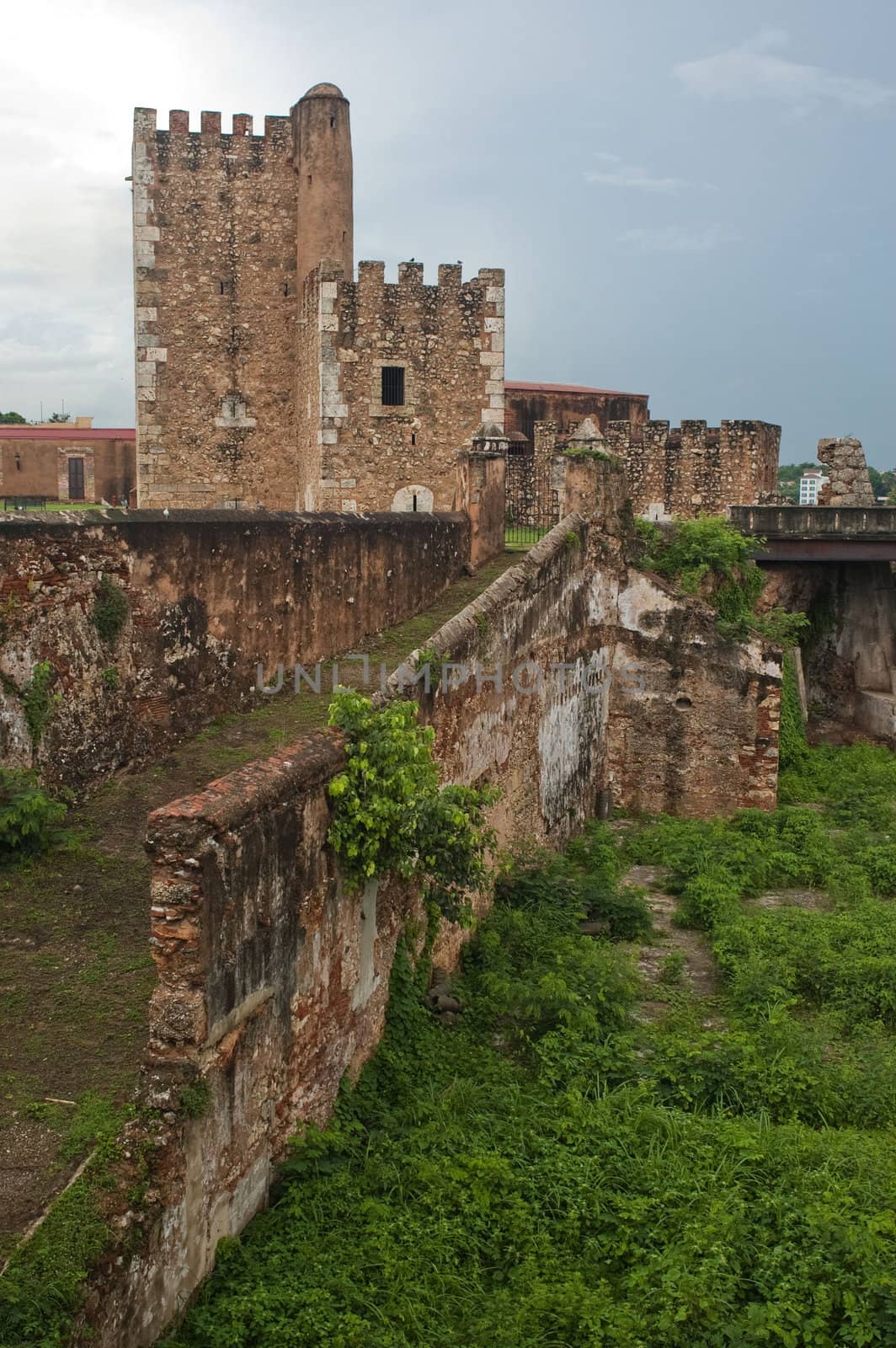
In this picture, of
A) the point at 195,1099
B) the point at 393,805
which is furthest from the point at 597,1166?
the point at 195,1099

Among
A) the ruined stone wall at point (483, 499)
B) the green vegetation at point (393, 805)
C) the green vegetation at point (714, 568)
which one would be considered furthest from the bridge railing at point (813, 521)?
the green vegetation at point (393, 805)

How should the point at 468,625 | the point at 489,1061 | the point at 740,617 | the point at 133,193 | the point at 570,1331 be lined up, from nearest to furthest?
the point at 570,1331 < the point at 489,1061 < the point at 468,625 < the point at 740,617 < the point at 133,193

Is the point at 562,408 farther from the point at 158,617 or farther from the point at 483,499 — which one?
the point at 158,617

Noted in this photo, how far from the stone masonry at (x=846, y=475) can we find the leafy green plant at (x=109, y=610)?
1473 cm

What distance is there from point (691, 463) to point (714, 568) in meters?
6.33

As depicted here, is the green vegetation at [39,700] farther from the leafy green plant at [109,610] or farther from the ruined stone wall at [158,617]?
the leafy green plant at [109,610]

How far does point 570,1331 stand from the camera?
5.27 meters

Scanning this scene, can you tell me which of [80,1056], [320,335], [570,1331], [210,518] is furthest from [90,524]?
[320,335]

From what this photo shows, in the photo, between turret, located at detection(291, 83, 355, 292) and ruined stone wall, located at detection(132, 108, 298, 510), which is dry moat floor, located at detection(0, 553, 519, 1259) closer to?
ruined stone wall, located at detection(132, 108, 298, 510)

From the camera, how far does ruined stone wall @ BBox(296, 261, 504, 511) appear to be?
1850cm

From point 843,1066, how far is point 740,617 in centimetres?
755

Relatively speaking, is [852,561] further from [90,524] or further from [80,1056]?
[80,1056]

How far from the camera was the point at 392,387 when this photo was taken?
18.9m

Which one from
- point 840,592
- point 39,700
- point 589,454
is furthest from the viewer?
point 840,592
